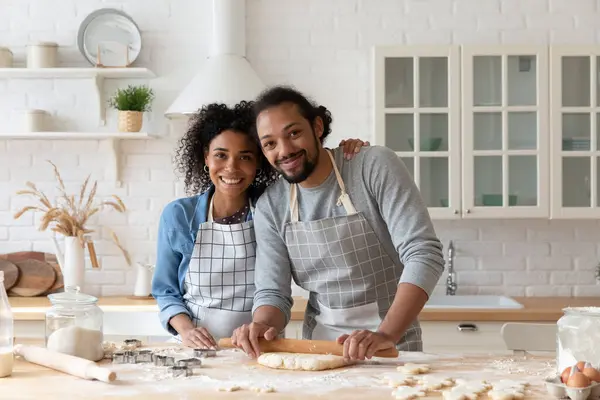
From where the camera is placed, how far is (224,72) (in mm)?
4301

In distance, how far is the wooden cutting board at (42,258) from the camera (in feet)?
15.0

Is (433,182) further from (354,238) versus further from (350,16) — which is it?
(354,238)

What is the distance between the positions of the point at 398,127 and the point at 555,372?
2.42 metres

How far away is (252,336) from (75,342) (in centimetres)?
48

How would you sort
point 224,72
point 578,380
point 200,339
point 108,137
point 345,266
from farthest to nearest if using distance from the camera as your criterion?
point 108,137, point 224,72, point 345,266, point 200,339, point 578,380

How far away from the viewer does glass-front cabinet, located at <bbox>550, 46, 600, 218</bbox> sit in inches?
171

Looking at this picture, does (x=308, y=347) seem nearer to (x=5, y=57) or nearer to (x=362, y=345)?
(x=362, y=345)

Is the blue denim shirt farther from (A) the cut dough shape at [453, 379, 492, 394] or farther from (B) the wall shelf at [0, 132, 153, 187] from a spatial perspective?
(B) the wall shelf at [0, 132, 153, 187]

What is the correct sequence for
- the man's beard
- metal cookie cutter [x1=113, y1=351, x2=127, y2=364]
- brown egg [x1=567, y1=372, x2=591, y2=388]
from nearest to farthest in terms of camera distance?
brown egg [x1=567, y1=372, x2=591, y2=388] → metal cookie cutter [x1=113, y1=351, x2=127, y2=364] → the man's beard

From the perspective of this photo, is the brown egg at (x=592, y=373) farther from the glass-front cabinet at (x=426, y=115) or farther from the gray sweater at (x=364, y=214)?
the glass-front cabinet at (x=426, y=115)

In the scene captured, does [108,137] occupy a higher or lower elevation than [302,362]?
higher

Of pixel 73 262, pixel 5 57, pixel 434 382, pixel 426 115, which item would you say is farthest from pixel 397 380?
pixel 5 57

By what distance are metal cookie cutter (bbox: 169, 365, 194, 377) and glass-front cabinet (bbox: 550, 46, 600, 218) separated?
2.77 meters

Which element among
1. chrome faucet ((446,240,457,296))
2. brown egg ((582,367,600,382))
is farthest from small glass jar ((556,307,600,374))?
chrome faucet ((446,240,457,296))
